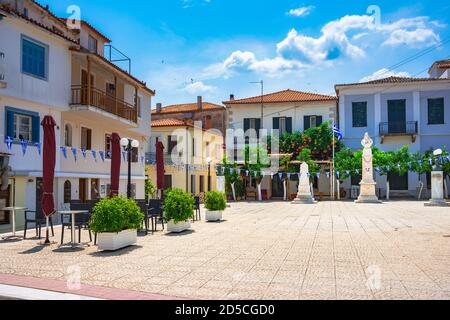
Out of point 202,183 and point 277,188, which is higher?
point 202,183

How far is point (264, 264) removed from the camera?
314 inches

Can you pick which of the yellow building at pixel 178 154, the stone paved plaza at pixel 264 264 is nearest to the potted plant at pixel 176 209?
the stone paved plaza at pixel 264 264

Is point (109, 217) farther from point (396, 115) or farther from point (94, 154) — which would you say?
point (396, 115)

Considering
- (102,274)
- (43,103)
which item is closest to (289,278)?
(102,274)

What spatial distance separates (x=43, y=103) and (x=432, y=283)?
14.9m

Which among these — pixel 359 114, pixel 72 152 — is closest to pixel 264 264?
pixel 72 152

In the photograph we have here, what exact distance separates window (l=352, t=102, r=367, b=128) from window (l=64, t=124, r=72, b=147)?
25785 mm

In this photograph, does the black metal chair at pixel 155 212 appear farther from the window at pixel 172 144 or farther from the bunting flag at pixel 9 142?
the window at pixel 172 144

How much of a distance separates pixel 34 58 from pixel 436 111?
3183cm

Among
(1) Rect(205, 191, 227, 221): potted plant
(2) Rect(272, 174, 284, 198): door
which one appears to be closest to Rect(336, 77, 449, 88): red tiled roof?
(2) Rect(272, 174, 284, 198): door

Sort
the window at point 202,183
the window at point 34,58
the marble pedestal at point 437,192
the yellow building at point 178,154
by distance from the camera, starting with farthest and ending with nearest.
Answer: the window at point 202,183 → the yellow building at point 178,154 → the marble pedestal at point 437,192 → the window at point 34,58

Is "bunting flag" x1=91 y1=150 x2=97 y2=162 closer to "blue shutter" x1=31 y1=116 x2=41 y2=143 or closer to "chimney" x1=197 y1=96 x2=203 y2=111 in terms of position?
"blue shutter" x1=31 y1=116 x2=41 y2=143

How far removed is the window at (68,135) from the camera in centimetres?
1961

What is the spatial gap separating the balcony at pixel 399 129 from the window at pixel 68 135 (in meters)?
26.1
